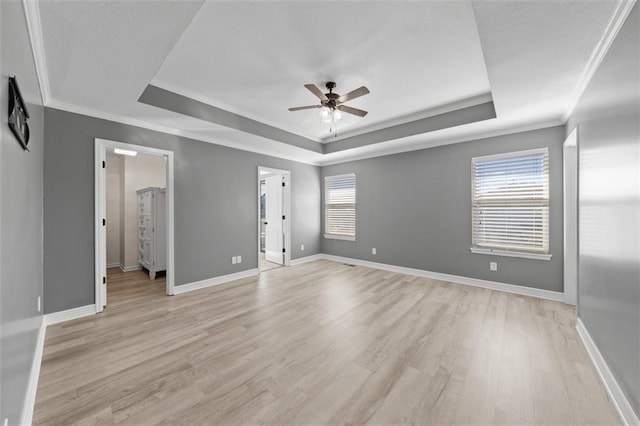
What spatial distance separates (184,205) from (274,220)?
2435 mm

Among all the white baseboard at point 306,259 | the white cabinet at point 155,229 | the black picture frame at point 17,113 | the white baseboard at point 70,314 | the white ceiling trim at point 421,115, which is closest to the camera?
the black picture frame at point 17,113

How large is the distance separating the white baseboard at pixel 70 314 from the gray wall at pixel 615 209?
486cm

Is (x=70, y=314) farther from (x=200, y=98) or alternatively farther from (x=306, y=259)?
(x=306, y=259)

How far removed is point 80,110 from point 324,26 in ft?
9.99

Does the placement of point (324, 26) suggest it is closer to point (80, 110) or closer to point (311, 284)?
point (80, 110)

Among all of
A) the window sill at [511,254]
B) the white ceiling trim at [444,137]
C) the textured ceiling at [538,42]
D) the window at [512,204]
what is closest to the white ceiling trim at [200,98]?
the white ceiling trim at [444,137]

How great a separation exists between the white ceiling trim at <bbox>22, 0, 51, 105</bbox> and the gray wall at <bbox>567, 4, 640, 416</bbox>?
3.60 m

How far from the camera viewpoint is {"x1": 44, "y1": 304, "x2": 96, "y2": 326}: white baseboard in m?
2.84

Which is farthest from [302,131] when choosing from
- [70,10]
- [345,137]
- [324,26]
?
[70,10]

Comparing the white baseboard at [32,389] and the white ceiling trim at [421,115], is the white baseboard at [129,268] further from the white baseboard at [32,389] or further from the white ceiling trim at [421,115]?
the white ceiling trim at [421,115]

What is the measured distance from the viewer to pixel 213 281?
4.30 m

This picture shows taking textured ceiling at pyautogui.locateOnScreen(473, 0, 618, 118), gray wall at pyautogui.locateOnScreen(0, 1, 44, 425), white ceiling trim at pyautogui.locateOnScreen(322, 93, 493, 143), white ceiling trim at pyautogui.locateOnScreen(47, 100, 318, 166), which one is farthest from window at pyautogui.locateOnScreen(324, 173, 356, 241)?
gray wall at pyautogui.locateOnScreen(0, 1, 44, 425)

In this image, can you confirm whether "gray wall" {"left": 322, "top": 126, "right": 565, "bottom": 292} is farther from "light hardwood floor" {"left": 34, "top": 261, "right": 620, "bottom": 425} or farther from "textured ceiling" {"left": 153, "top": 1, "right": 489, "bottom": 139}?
"textured ceiling" {"left": 153, "top": 1, "right": 489, "bottom": 139}

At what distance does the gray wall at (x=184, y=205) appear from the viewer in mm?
2891
